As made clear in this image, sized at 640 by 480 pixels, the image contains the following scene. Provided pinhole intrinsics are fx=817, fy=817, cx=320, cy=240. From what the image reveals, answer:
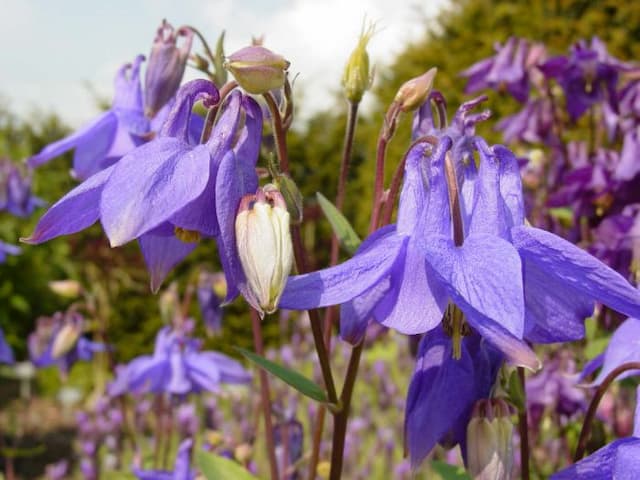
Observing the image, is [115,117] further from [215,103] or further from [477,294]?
[477,294]

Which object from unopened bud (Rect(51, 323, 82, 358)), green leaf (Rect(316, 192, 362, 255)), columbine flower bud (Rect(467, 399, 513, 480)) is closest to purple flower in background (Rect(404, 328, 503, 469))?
columbine flower bud (Rect(467, 399, 513, 480))

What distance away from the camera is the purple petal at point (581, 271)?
0.72 metres

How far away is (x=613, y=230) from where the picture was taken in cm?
162

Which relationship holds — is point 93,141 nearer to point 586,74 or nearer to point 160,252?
point 160,252

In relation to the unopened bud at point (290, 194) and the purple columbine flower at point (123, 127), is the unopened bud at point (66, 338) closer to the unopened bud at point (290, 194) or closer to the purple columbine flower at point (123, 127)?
the purple columbine flower at point (123, 127)

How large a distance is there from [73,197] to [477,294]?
0.38m

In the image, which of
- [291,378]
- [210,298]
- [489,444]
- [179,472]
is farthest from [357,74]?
[210,298]

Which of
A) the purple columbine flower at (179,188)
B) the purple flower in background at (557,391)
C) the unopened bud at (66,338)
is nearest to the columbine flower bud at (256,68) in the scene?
the purple columbine flower at (179,188)

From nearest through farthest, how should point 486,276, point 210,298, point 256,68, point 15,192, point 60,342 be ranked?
point 486,276 → point 256,68 → point 60,342 → point 210,298 → point 15,192

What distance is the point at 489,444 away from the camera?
83cm

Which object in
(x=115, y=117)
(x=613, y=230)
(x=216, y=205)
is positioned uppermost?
(x=115, y=117)

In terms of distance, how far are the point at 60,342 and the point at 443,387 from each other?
1.88 metres

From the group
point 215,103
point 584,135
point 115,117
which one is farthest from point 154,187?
point 584,135

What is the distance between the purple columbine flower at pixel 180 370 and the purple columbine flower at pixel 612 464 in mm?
1549
